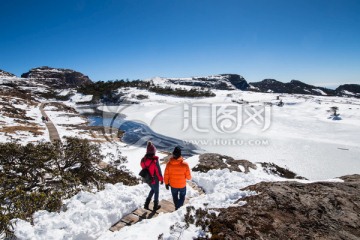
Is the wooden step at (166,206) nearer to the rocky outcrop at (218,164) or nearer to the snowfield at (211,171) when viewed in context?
the snowfield at (211,171)

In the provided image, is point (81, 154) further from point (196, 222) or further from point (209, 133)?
point (209, 133)

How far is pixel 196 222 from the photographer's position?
16.0 ft

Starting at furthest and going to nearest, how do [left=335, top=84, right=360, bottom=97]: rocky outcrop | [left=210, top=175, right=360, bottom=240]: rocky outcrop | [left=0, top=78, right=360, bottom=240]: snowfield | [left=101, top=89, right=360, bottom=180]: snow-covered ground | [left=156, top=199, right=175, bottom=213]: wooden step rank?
1. [left=335, top=84, right=360, bottom=97]: rocky outcrop
2. [left=101, top=89, right=360, bottom=180]: snow-covered ground
3. [left=156, top=199, right=175, bottom=213]: wooden step
4. [left=0, top=78, right=360, bottom=240]: snowfield
5. [left=210, top=175, right=360, bottom=240]: rocky outcrop

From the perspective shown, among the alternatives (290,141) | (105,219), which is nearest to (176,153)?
(105,219)

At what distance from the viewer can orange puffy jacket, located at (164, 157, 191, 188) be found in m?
6.34

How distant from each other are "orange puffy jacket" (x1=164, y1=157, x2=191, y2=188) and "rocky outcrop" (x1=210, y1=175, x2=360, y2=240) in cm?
149

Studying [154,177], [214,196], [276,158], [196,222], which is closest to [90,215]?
[154,177]

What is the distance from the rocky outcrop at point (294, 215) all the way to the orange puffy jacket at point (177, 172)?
149 cm

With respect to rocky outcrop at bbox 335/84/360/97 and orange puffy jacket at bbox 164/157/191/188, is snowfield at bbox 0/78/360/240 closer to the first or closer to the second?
orange puffy jacket at bbox 164/157/191/188

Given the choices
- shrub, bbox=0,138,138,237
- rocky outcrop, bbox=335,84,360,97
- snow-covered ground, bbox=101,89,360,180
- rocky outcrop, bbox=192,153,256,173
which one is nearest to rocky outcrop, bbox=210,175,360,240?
shrub, bbox=0,138,138,237

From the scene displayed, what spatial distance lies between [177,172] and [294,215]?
3.13m

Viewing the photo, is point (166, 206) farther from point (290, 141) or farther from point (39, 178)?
point (290, 141)

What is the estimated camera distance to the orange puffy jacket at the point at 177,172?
6344 mm

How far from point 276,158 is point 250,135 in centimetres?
849
